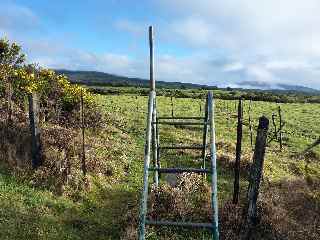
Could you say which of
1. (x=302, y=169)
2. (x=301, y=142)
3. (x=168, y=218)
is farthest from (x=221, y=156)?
(x=301, y=142)

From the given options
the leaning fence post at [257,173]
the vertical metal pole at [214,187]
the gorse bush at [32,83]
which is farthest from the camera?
the gorse bush at [32,83]

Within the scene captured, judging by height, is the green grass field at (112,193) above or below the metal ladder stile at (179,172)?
below

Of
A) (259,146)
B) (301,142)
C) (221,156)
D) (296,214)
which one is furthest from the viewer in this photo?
(301,142)

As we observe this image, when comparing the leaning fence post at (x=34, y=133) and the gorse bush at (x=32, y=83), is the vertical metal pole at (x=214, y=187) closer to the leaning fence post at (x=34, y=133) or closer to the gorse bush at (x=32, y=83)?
the leaning fence post at (x=34, y=133)

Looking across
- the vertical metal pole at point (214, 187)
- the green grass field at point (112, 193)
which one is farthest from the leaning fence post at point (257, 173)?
the green grass field at point (112, 193)

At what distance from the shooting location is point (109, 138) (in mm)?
27109

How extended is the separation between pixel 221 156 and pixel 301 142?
58.4 feet

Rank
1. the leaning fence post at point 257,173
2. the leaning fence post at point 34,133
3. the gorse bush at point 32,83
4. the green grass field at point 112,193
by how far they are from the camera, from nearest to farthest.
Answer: the leaning fence post at point 257,173
the green grass field at point 112,193
the leaning fence post at point 34,133
the gorse bush at point 32,83

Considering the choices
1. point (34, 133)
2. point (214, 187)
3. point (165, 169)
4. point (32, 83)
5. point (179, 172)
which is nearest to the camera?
point (214, 187)

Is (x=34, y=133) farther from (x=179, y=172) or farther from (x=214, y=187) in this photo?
(x=214, y=187)

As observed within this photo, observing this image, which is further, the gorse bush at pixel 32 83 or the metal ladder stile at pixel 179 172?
the gorse bush at pixel 32 83

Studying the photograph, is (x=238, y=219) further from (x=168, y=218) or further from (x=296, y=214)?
(x=296, y=214)

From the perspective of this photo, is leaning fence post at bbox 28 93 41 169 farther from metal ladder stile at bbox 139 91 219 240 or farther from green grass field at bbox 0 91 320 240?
metal ladder stile at bbox 139 91 219 240

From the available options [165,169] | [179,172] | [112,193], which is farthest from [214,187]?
[112,193]
